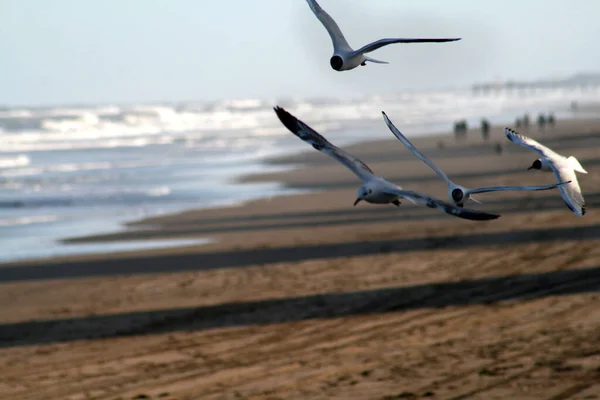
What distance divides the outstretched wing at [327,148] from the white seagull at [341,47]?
18.6 inches

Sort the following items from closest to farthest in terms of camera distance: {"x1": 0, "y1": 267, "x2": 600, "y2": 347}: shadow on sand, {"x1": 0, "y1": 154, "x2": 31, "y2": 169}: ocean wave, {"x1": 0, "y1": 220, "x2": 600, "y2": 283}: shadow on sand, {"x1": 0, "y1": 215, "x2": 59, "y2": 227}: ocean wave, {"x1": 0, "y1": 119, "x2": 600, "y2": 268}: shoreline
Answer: {"x1": 0, "y1": 267, "x2": 600, "y2": 347}: shadow on sand, {"x1": 0, "y1": 220, "x2": 600, "y2": 283}: shadow on sand, {"x1": 0, "y1": 119, "x2": 600, "y2": 268}: shoreline, {"x1": 0, "y1": 215, "x2": 59, "y2": 227}: ocean wave, {"x1": 0, "y1": 154, "x2": 31, "y2": 169}: ocean wave

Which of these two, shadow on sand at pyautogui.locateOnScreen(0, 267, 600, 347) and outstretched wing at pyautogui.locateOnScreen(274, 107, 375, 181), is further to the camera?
shadow on sand at pyautogui.locateOnScreen(0, 267, 600, 347)

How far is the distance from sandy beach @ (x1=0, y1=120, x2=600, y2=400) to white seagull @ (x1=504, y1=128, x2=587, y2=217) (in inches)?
145

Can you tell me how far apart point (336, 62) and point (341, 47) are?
343mm

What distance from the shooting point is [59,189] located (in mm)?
34719

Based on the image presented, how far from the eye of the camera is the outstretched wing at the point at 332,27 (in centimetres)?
673

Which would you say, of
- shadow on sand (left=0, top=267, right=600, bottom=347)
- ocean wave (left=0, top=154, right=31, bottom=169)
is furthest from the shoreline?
ocean wave (left=0, top=154, right=31, bottom=169)

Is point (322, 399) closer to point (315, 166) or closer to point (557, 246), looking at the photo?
point (557, 246)

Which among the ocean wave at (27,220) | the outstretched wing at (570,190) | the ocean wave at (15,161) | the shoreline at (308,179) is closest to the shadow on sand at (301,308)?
the shoreline at (308,179)

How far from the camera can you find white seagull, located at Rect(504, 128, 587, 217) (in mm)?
6395

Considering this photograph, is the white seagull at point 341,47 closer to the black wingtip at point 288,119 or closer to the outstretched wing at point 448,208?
the black wingtip at point 288,119

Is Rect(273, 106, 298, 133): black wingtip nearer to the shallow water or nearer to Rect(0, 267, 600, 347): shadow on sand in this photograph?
Rect(0, 267, 600, 347): shadow on sand

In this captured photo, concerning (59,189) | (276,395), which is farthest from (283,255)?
(59,189)

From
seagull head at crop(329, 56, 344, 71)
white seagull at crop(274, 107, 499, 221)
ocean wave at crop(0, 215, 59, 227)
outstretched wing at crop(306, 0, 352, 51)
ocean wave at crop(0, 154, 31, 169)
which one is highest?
ocean wave at crop(0, 154, 31, 169)
